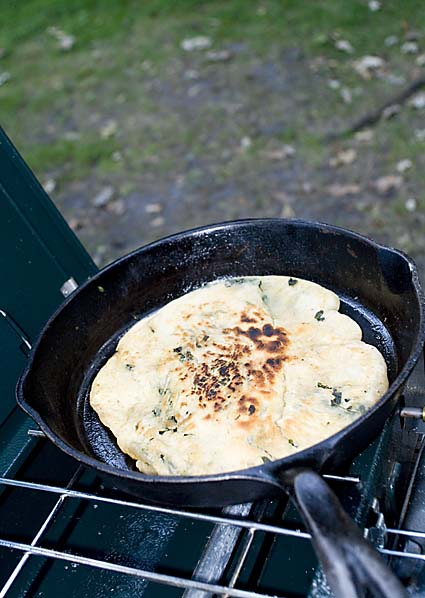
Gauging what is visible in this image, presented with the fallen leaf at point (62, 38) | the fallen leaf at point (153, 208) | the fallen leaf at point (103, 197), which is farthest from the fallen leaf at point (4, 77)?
the fallen leaf at point (153, 208)

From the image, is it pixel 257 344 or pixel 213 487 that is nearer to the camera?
pixel 213 487

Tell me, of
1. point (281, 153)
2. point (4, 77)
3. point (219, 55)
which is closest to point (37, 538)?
point (281, 153)

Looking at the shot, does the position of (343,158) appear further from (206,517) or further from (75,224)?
(206,517)

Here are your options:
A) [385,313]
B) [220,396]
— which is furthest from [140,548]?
[385,313]

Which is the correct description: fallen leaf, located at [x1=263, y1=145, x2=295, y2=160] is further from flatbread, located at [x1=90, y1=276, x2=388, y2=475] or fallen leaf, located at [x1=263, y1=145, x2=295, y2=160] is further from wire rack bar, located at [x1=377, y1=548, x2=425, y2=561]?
wire rack bar, located at [x1=377, y1=548, x2=425, y2=561]

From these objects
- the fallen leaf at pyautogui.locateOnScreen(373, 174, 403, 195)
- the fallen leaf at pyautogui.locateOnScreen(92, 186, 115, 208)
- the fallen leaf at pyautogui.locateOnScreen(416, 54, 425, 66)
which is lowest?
the fallen leaf at pyautogui.locateOnScreen(416, 54, 425, 66)

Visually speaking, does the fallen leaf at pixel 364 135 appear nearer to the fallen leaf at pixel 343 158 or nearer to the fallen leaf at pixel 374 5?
the fallen leaf at pixel 343 158

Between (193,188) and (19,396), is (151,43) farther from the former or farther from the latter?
(19,396)

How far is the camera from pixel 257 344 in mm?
1768

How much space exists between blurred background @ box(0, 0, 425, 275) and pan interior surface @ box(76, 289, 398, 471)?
2013 millimetres

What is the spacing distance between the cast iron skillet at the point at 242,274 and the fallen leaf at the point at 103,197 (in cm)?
306

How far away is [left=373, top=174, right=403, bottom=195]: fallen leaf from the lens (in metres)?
4.29

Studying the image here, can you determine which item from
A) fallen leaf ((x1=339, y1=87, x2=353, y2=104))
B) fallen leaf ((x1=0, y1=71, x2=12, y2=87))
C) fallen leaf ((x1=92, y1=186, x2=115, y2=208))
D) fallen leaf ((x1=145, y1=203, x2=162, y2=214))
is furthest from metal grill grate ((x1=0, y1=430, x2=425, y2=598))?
fallen leaf ((x1=0, y1=71, x2=12, y2=87))

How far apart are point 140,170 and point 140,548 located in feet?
13.2
